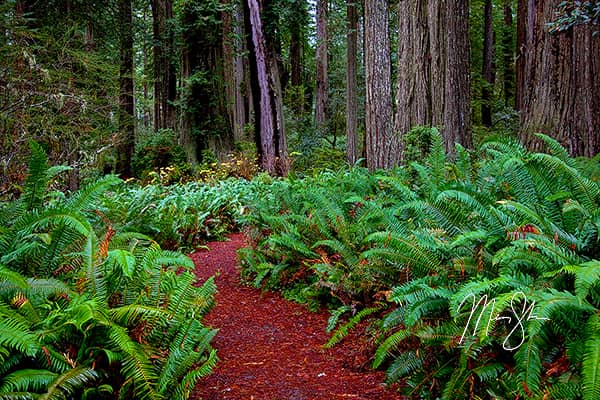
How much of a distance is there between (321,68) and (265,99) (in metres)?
9.66

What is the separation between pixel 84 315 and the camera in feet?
8.46

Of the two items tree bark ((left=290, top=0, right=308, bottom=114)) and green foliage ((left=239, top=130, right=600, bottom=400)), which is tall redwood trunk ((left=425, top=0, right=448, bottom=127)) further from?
tree bark ((left=290, top=0, right=308, bottom=114))

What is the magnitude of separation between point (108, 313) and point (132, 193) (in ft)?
23.8

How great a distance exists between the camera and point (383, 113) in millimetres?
9500

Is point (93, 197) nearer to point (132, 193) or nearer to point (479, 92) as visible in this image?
point (132, 193)

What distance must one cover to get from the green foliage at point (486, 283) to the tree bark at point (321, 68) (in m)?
17.6

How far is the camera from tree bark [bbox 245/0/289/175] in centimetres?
1316

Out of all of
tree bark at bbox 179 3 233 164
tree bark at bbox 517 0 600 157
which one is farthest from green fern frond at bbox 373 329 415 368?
tree bark at bbox 179 3 233 164

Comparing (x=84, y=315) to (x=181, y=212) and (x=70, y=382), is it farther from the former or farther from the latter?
(x=181, y=212)

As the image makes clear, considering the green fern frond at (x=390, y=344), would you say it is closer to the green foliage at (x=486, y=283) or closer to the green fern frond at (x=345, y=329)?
the green foliage at (x=486, y=283)

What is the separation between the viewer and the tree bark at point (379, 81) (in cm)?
938

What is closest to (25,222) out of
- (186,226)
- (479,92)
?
(186,226)

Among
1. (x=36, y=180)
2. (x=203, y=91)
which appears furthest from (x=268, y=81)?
(x=36, y=180)

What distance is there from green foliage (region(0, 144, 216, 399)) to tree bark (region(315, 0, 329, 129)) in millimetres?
18554
